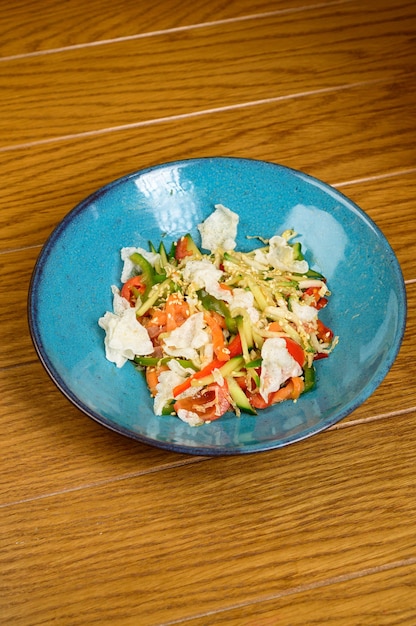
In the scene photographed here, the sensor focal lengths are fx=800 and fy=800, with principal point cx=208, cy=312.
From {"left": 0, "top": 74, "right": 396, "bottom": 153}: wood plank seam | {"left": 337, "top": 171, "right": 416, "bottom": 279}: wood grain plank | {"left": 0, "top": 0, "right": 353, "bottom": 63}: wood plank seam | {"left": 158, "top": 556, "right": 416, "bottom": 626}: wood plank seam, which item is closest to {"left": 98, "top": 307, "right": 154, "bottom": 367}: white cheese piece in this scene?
{"left": 158, "top": 556, "right": 416, "bottom": 626}: wood plank seam

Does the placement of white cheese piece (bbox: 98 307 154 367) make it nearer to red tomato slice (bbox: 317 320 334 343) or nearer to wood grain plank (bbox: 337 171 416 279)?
red tomato slice (bbox: 317 320 334 343)

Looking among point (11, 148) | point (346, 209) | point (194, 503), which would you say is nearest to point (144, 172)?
point (346, 209)

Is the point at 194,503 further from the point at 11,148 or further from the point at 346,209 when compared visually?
the point at 11,148

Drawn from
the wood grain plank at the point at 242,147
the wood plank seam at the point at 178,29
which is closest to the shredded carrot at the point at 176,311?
the wood grain plank at the point at 242,147

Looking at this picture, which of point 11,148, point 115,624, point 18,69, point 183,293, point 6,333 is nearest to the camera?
point 115,624

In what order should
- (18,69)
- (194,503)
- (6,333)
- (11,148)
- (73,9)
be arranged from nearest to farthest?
1. (194,503)
2. (6,333)
3. (11,148)
4. (18,69)
5. (73,9)

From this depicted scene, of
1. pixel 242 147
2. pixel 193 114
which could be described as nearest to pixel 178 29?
pixel 193 114
